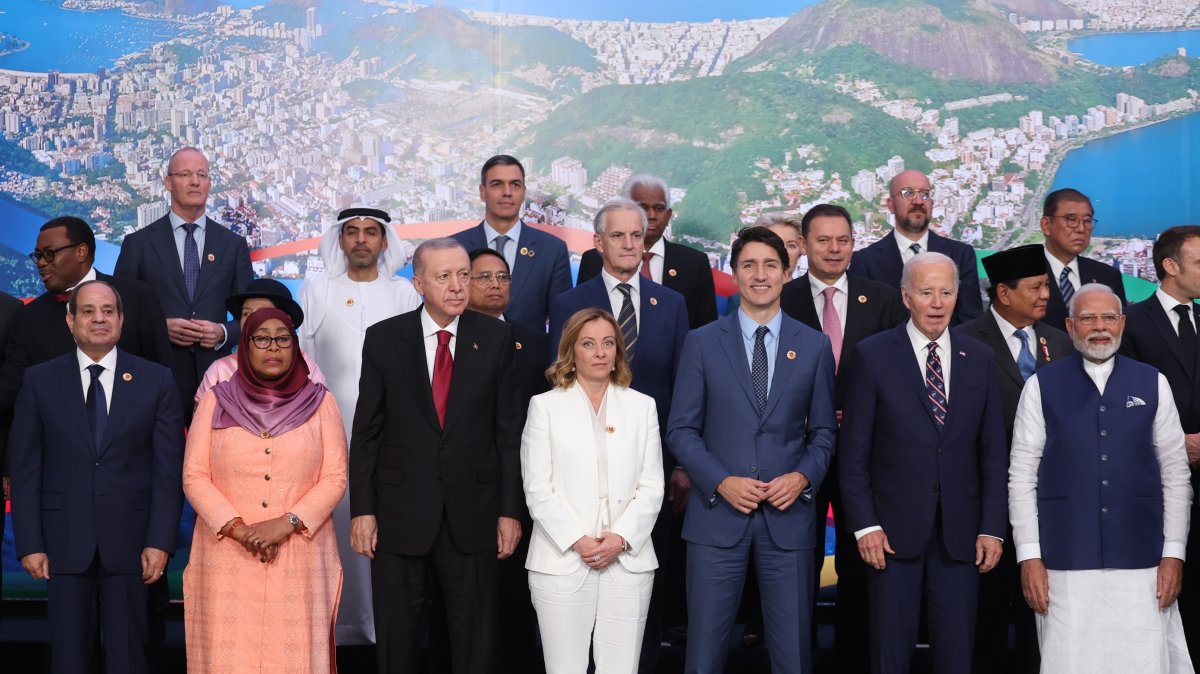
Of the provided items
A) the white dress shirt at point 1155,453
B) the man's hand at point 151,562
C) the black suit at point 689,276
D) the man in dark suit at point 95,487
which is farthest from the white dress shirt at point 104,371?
the white dress shirt at point 1155,453

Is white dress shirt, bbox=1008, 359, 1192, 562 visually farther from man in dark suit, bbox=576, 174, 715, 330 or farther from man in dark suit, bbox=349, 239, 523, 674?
man in dark suit, bbox=349, 239, 523, 674

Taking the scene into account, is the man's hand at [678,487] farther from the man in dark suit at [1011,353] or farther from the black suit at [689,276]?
the man in dark suit at [1011,353]

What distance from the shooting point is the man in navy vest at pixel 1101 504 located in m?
4.19

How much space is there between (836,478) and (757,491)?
3.51 feet

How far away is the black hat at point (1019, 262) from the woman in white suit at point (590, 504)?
1.59 meters

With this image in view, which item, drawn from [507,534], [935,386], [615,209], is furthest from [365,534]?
[935,386]

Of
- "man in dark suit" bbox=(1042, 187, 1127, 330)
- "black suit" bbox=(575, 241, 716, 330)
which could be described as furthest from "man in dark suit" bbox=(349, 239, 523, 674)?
"man in dark suit" bbox=(1042, 187, 1127, 330)

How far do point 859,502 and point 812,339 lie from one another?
23.4 inches

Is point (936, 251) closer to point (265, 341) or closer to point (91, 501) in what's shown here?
point (265, 341)

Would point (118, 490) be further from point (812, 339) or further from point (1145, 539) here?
point (1145, 539)

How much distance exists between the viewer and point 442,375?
4320 mm

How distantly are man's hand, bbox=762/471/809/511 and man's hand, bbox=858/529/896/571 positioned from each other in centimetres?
30

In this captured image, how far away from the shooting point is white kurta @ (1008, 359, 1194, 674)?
13.8 feet

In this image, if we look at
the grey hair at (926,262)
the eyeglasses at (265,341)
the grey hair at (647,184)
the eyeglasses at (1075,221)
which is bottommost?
the eyeglasses at (265,341)
